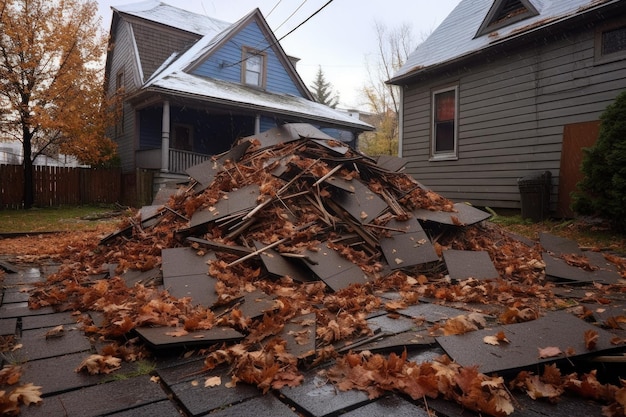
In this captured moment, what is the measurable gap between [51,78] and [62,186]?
3.91 metres

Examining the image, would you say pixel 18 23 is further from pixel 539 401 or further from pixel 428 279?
pixel 539 401

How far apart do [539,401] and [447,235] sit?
12.0ft

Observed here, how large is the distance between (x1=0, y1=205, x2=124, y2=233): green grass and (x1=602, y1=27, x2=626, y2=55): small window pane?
11.9 metres

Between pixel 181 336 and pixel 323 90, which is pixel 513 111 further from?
pixel 323 90

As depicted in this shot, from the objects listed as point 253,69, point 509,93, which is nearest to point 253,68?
point 253,69

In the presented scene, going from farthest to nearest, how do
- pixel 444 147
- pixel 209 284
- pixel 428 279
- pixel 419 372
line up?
pixel 444 147, pixel 428 279, pixel 209 284, pixel 419 372

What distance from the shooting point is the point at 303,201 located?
496cm

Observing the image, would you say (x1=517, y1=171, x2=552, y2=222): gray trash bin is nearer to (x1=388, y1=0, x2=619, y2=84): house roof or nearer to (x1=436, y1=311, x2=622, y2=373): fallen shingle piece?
(x1=388, y1=0, x2=619, y2=84): house roof

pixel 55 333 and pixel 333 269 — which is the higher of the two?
pixel 333 269

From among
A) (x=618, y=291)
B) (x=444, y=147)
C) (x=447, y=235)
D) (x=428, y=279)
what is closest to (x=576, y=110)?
(x=444, y=147)

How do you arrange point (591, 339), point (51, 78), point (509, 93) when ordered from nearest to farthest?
1. point (591, 339)
2. point (509, 93)
3. point (51, 78)

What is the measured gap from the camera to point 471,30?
11109mm

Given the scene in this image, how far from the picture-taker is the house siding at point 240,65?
16.4 metres

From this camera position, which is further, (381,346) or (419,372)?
(381,346)
